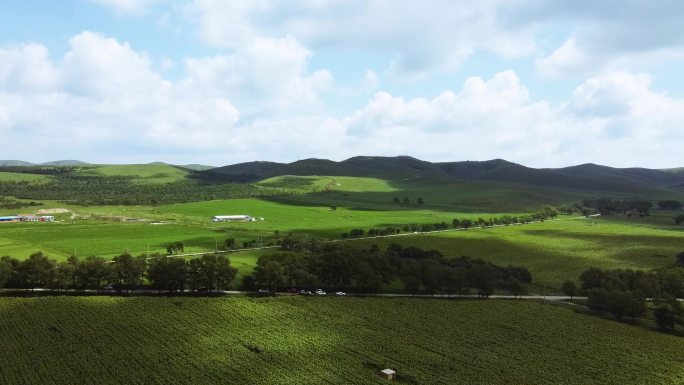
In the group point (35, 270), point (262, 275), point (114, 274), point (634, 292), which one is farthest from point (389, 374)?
point (35, 270)

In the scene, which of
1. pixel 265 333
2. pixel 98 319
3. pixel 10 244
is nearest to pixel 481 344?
pixel 265 333

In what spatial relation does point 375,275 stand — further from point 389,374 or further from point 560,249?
point 560,249

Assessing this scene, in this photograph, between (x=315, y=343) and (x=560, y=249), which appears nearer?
(x=315, y=343)

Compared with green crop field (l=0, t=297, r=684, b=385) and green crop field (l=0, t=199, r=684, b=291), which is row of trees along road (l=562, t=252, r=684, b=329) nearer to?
green crop field (l=0, t=297, r=684, b=385)

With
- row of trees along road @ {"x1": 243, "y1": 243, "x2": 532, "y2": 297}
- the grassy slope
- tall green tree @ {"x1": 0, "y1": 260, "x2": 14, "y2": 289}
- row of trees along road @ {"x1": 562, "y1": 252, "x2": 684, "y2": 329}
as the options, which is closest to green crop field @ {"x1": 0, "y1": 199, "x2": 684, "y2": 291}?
the grassy slope

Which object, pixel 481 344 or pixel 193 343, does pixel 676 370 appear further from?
pixel 193 343

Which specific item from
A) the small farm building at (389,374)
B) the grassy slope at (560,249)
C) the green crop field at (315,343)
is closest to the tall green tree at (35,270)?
the green crop field at (315,343)

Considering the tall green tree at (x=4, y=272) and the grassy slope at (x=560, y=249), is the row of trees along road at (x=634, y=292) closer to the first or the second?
the grassy slope at (x=560, y=249)
